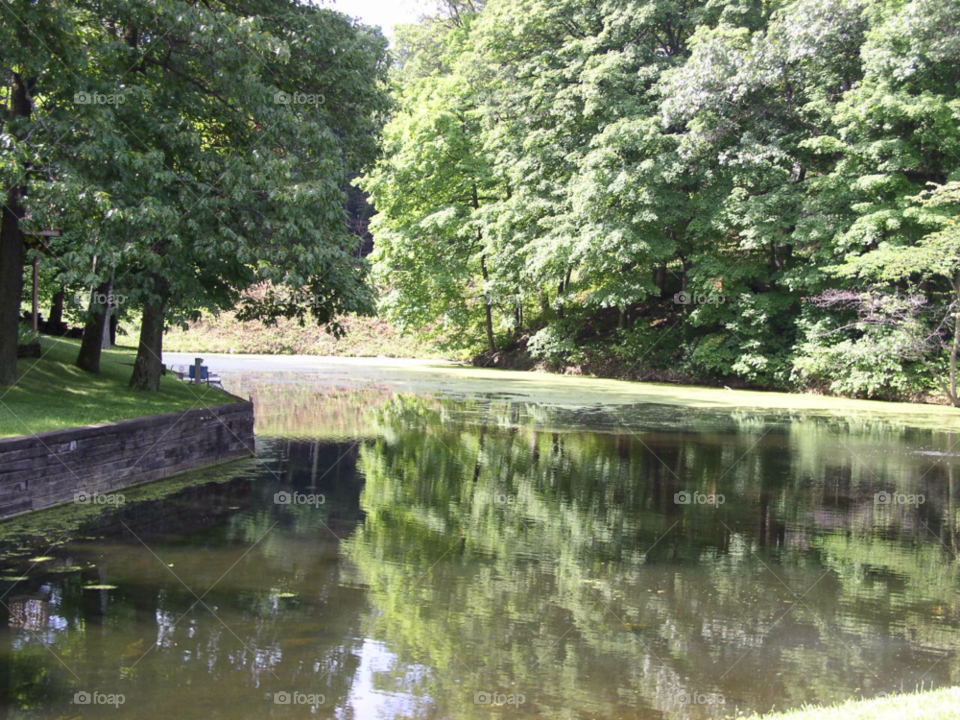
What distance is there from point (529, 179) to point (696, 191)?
22.9 ft

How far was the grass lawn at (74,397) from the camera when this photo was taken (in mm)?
10914

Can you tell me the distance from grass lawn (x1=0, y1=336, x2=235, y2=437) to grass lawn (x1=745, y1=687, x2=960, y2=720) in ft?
27.6

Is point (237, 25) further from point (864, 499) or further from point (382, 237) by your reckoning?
point (382, 237)

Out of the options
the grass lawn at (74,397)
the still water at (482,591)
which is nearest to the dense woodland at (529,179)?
the grass lawn at (74,397)

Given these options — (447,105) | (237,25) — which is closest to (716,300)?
(447,105)

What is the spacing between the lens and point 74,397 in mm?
13578

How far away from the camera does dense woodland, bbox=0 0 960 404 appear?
12.5 meters

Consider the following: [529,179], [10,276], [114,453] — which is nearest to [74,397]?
[10,276]

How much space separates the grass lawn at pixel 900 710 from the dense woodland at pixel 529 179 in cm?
1003

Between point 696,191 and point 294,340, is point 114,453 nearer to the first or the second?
point 696,191

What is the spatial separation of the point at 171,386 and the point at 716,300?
21.5 meters

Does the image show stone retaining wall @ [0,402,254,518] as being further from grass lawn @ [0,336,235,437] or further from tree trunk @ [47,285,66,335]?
tree trunk @ [47,285,66,335]

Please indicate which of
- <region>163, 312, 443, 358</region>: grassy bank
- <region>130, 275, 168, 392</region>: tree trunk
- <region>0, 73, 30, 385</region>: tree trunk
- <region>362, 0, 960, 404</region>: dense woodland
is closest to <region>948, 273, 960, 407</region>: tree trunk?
<region>362, 0, 960, 404</region>: dense woodland

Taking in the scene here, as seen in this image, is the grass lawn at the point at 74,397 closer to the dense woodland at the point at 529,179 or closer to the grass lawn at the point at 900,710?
the dense woodland at the point at 529,179
